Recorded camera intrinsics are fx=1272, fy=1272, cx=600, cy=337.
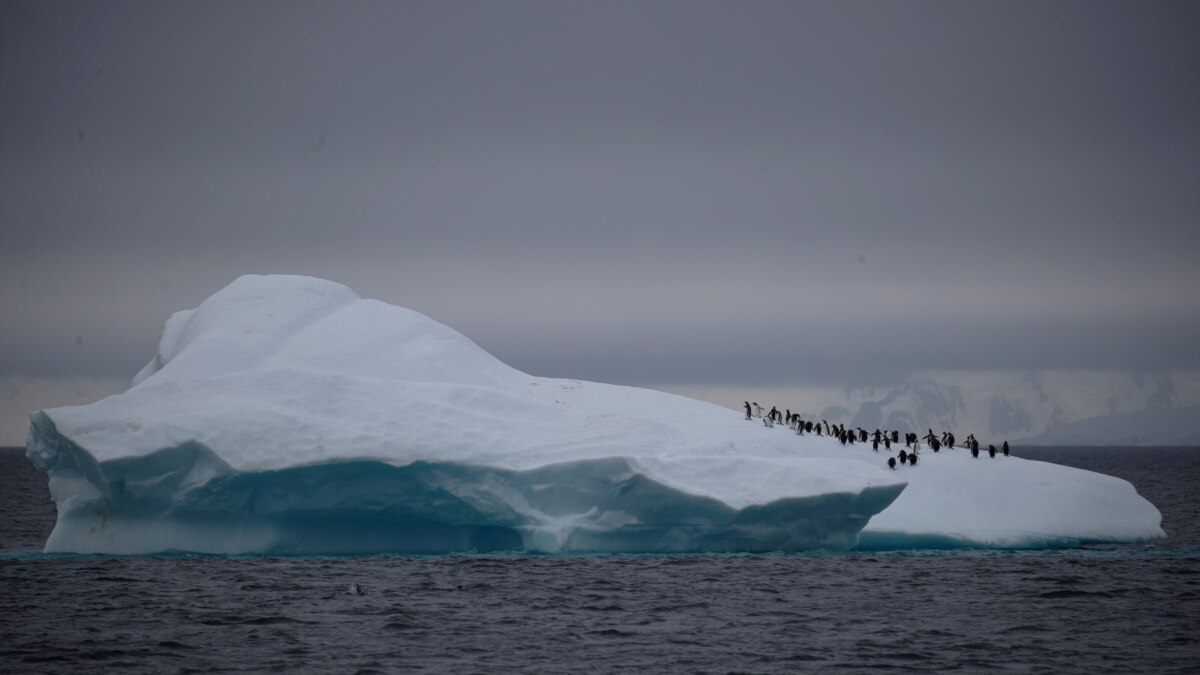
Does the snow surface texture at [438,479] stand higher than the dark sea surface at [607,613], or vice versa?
the snow surface texture at [438,479]

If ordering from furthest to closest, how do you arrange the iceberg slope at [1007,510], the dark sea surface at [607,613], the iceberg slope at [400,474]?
the iceberg slope at [1007,510] → the iceberg slope at [400,474] → the dark sea surface at [607,613]

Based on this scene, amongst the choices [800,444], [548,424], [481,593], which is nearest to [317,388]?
[548,424]

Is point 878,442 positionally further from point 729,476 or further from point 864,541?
point 729,476

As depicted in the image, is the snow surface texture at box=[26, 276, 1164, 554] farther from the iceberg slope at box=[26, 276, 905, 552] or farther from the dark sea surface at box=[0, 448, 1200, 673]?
the dark sea surface at box=[0, 448, 1200, 673]

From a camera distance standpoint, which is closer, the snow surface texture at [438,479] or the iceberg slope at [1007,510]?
the snow surface texture at [438,479]

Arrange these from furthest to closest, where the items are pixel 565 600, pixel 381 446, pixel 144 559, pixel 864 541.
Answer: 1. pixel 864 541
2. pixel 144 559
3. pixel 381 446
4. pixel 565 600

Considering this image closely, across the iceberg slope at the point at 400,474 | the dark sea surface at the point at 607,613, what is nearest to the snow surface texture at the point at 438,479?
the iceberg slope at the point at 400,474

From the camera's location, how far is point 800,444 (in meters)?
34.0

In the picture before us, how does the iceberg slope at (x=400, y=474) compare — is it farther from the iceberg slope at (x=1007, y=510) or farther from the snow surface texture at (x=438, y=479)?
the iceberg slope at (x=1007, y=510)

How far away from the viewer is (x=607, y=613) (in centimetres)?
2244

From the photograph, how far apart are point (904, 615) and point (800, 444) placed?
1162 cm

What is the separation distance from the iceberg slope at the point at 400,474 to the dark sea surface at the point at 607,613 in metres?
0.79

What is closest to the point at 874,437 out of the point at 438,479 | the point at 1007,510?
the point at 1007,510

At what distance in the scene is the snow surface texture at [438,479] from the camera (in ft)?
90.9
